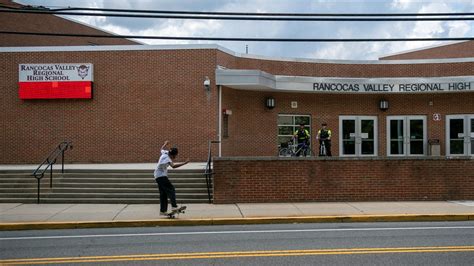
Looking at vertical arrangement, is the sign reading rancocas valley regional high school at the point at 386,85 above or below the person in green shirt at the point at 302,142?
above

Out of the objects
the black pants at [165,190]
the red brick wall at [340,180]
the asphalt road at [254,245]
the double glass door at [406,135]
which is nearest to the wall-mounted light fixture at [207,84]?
the red brick wall at [340,180]

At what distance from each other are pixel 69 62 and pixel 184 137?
18.9 ft

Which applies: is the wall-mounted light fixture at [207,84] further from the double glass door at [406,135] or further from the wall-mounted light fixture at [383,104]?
the double glass door at [406,135]

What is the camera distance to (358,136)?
84.2 ft

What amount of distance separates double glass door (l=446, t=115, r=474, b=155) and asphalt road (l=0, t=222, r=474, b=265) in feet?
46.2

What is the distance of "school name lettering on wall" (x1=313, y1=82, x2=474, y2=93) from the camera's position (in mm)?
24328

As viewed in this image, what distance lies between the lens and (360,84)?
80.9 feet

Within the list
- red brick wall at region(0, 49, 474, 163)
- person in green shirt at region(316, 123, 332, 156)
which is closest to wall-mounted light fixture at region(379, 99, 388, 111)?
person in green shirt at region(316, 123, 332, 156)

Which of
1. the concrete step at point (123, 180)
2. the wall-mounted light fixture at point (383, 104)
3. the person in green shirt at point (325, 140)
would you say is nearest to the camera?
the concrete step at point (123, 180)

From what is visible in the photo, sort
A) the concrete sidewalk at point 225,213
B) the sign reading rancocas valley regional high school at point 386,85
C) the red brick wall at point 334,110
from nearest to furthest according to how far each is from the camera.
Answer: the concrete sidewalk at point 225,213 → the sign reading rancocas valley regional high school at point 386,85 → the red brick wall at point 334,110

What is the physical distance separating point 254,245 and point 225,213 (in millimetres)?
4334

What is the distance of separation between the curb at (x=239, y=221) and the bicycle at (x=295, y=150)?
21.5 feet

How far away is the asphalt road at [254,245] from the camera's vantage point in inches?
323

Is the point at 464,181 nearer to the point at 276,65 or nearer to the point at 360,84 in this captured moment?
the point at 360,84
